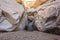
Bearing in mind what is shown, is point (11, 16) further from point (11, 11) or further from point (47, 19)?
point (47, 19)

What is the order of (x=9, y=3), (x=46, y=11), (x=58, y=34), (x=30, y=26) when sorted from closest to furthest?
1. (x=58, y=34)
2. (x=46, y=11)
3. (x=9, y=3)
4. (x=30, y=26)

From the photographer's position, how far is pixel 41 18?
56.3 inches

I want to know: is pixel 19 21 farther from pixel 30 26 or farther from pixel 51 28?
pixel 51 28

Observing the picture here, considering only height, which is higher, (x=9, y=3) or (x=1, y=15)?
(x=9, y=3)

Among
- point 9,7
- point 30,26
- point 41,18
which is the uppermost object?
point 9,7

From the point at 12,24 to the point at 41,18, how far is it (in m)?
0.32

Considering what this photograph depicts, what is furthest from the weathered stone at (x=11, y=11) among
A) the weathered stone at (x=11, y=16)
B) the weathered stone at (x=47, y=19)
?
the weathered stone at (x=47, y=19)

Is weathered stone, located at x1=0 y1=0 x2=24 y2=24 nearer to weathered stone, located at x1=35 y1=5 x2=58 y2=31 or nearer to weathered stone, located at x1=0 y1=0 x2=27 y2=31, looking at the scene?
weathered stone, located at x1=0 y1=0 x2=27 y2=31

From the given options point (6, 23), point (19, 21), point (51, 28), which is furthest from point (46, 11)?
point (6, 23)

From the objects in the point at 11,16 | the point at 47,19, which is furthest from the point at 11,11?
the point at 47,19

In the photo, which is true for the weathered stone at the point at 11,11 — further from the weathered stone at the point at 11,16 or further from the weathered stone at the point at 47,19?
the weathered stone at the point at 47,19

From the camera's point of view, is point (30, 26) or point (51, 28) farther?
point (30, 26)

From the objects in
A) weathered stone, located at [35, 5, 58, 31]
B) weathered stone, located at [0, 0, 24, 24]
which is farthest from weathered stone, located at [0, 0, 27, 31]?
weathered stone, located at [35, 5, 58, 31]

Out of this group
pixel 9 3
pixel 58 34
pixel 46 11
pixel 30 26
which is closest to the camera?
pixel 58 34
